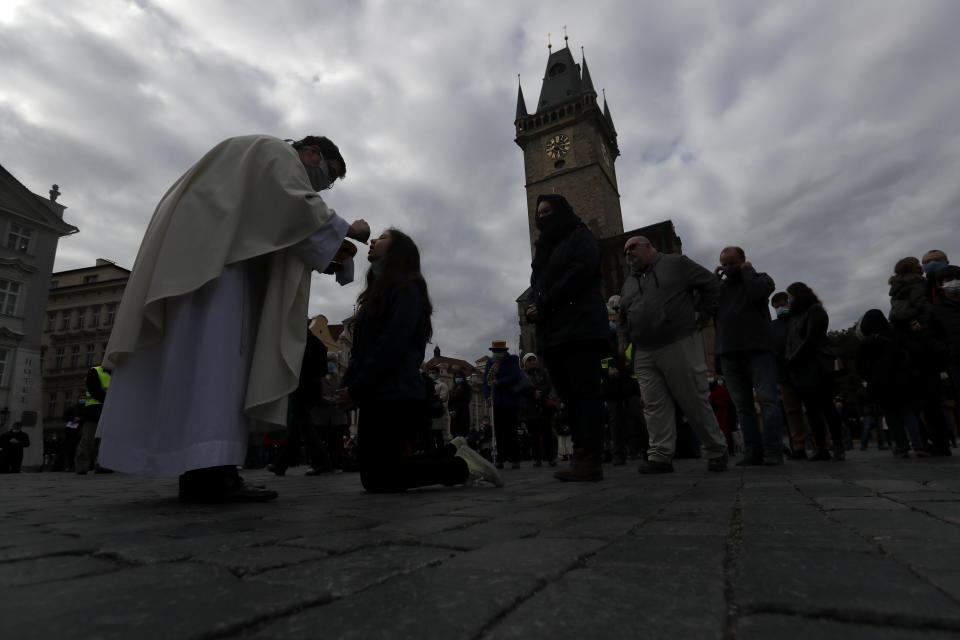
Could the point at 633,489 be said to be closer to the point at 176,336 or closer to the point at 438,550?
the point at 438,550

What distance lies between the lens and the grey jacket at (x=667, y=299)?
4855 mm

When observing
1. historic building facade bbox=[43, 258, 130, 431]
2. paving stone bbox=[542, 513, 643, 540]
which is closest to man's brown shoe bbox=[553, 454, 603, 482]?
paving stone bbox=[542, 513, 643, 540]

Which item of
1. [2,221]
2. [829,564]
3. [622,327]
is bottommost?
[829,564]

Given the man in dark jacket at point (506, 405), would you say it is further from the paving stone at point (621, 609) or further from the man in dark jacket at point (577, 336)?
the paving stone at point (621, 609)

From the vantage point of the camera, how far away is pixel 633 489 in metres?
3.24

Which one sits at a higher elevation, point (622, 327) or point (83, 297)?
point (83, 297)

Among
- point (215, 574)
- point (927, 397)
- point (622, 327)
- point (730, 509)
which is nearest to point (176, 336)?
point (215, 574)

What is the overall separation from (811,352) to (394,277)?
4.73 meters

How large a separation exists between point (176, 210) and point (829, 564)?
3212 millimetres

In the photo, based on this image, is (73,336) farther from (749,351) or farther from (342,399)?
(749,351)

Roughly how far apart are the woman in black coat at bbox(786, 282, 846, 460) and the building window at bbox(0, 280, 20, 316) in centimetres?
3351

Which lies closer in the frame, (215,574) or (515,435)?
(215,574)

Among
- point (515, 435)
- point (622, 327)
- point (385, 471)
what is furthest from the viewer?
point (515, 435)

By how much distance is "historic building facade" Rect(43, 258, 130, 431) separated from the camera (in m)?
39.3
